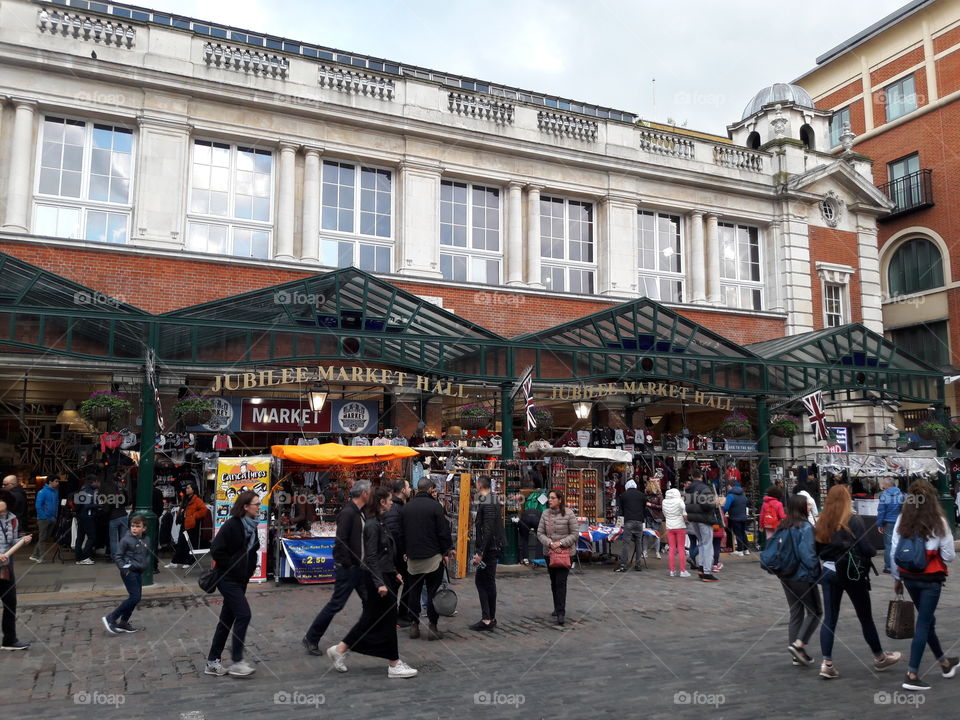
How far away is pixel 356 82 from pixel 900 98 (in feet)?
71.2

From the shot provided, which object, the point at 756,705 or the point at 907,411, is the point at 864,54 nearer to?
the point at 907,411

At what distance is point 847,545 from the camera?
22.5ft

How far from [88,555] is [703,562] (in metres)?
11.0

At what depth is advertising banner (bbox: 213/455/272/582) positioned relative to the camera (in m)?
12.5

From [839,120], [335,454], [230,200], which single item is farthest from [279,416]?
[839,120]

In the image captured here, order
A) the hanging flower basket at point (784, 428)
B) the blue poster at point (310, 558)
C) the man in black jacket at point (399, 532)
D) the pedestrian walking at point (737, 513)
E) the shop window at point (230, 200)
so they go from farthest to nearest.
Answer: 1. the hanging flower basket at point (784, 428)
2. the shop window at point (230, 200)
3. the pedestrian walking at point (737, 513)
4. the blue poster at point (310, 558)
5. the man in black jacket at point (399, 532)

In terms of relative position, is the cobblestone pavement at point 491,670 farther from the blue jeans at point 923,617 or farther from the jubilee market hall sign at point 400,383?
the jubilee market hall sign at point 400,383

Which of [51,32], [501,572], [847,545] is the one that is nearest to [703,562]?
[501,572]

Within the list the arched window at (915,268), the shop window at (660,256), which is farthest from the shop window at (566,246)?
the arched window at (915,268)

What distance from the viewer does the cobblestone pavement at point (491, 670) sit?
6.12m

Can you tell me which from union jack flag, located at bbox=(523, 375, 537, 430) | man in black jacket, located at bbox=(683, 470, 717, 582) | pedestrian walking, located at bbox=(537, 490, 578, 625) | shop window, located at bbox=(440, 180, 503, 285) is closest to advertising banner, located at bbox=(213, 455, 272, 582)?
union jack flag, located at bbox=(523, 375, 537, 430)

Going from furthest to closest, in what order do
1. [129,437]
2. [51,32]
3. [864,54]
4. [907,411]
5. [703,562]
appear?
[864,54], [907,411], [51,32], [129,437], [703,562]

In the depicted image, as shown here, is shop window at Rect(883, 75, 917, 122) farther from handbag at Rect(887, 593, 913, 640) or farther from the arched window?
handbag at Rect(887, 593, 913, 640)

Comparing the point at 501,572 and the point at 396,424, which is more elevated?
the point at 396,424
